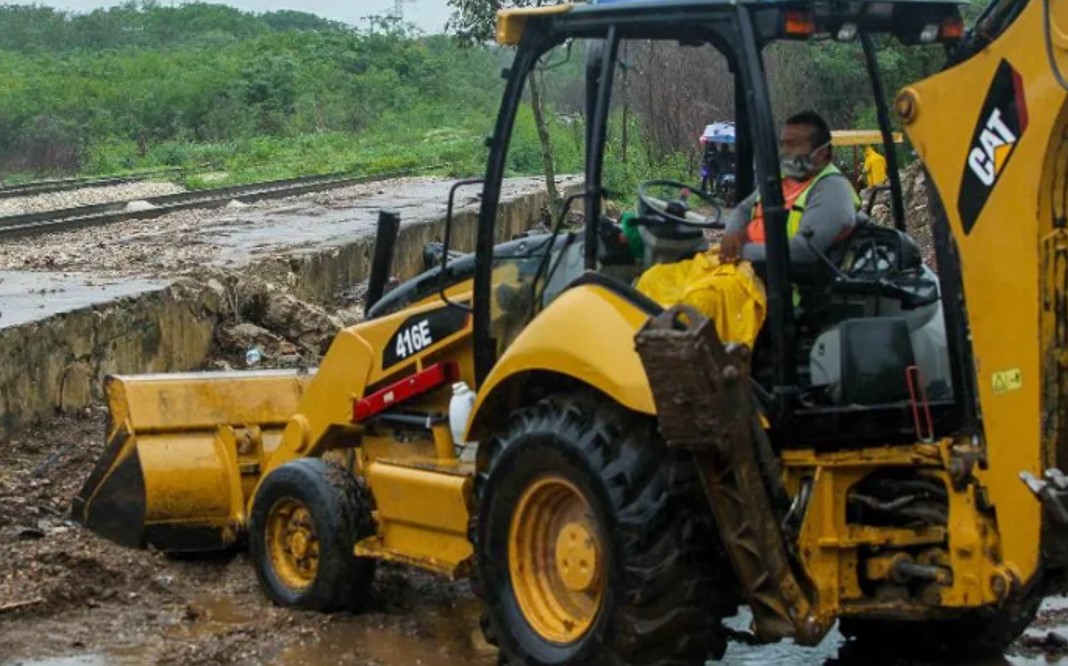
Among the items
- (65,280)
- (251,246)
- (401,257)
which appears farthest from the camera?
(401,257)

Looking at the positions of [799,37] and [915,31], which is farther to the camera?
[915,31]

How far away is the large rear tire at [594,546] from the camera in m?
5.79

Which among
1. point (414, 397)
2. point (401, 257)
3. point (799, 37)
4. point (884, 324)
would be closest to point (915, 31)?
point (799, 37)

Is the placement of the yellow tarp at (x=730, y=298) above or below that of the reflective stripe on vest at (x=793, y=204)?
below

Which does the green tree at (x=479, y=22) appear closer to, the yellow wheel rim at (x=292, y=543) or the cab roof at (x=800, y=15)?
the yellow wheel rim at (x=292, y=543)

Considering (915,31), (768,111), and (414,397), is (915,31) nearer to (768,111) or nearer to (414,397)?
(768,111)

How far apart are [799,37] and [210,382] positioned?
13.8 feet

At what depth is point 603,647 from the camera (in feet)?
19.5

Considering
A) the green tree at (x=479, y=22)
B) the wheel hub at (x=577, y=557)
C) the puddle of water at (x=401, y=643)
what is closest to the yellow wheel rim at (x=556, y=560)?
the wheel hub at (x=577, y=557)

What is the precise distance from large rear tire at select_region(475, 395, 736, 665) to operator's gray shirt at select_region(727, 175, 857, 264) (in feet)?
2.40

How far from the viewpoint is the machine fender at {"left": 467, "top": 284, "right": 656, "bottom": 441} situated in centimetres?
590

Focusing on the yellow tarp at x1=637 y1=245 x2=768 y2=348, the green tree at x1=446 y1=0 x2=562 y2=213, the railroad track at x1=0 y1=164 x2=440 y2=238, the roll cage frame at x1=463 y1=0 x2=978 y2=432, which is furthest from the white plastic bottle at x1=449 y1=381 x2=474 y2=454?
the railroad track at x1=0 y1=164 x2=440 y2=238

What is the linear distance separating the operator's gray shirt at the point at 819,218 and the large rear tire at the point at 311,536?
240cm

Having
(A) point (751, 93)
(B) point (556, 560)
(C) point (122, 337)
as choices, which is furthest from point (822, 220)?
(C) point (122, 337)
